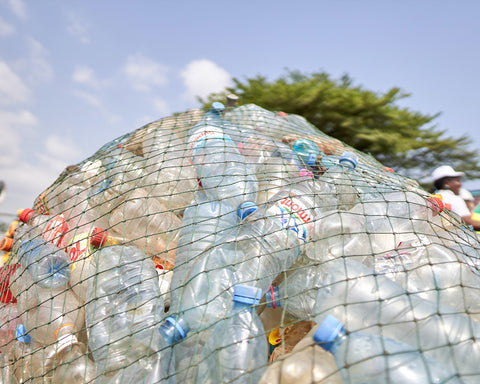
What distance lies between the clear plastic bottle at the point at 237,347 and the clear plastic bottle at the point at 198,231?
1.00 ft

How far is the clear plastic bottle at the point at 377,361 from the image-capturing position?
1031 mm

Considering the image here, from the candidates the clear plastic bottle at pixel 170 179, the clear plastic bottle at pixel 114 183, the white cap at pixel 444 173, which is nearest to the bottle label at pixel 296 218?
the clear plastic bottle at pixel 170 179

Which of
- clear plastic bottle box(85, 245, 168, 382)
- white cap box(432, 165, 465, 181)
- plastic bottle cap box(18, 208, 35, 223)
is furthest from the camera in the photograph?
white cap box(432, 165, 465, 181)

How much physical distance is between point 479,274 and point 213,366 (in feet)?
3.60

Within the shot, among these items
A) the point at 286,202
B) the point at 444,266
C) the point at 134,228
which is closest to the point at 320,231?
the point at 286,202

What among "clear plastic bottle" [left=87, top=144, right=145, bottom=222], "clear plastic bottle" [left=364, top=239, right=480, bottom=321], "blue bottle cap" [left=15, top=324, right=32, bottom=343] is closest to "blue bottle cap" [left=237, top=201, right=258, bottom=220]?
"clear plastic bottle" [left=364, top=239, right=480, bottom=321]

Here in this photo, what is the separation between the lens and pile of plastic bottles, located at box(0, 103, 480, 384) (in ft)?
3.75

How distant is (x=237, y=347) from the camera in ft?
4.05

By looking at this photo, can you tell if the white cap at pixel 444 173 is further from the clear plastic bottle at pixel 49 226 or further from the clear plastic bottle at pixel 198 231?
the clear plastic bottle at pixel 49 226

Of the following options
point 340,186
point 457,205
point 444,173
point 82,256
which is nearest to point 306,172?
point 340,186

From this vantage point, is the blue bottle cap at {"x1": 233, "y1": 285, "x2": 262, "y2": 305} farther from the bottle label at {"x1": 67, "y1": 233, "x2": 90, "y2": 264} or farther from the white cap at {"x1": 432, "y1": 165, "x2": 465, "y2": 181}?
the white cap at {"x1": 432, "y1": 165, "x2": 465, "y2": 181}

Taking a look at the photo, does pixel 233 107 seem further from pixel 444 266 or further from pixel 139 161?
pixel 444 266

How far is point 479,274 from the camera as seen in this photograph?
1.48m

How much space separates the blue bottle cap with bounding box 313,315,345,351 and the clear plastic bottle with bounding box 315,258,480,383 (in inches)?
3.1
